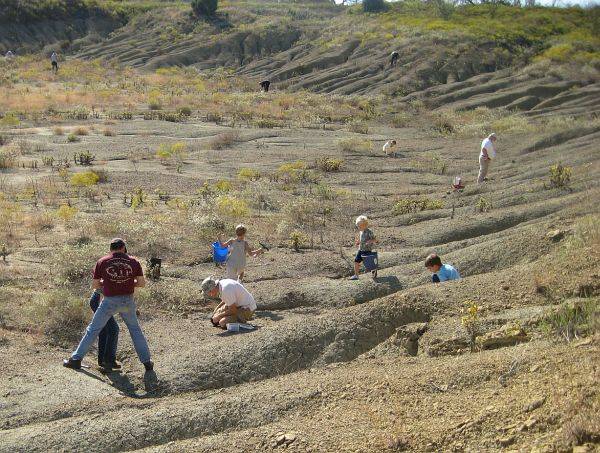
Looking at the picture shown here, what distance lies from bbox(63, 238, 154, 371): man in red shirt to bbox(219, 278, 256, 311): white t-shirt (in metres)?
1.56

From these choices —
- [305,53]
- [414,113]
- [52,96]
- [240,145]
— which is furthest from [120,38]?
[240,145]

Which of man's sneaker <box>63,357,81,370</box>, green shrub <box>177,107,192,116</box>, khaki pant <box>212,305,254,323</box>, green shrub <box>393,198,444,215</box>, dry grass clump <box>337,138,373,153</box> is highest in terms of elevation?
green shrub <box>177,107,192,116</box>

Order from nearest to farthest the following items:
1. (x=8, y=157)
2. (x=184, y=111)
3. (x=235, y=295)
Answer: (x=235, y=295) < (x=8, y=157) < (x=184, y=111)

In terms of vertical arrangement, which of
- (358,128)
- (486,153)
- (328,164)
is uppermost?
(486,153)

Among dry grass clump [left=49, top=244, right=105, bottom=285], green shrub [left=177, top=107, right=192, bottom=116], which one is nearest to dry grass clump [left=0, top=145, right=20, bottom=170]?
dry grass clump [left=49, top=244, right=105, bottom=285]

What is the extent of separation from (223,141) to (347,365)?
63.6ft

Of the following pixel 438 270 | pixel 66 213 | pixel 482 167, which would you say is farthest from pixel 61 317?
pixel 482 167

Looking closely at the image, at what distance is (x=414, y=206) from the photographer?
1658cm

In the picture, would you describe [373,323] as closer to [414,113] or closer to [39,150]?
[39,150]

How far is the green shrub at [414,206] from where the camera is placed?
648 inches

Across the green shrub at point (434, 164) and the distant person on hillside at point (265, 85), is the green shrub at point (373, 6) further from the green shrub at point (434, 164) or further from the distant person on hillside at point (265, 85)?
the green shrub at point (434, 164)

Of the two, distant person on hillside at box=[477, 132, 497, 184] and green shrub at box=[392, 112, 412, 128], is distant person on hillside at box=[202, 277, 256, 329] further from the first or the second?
green shrub at box=[392, 112, 412, 128]

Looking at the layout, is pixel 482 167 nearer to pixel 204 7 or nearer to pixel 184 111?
pixel 184 111

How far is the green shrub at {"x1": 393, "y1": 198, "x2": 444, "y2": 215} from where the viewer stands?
16.5 metres
